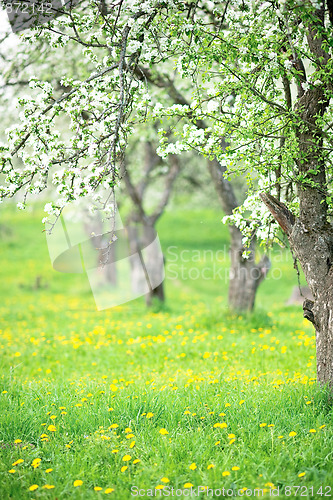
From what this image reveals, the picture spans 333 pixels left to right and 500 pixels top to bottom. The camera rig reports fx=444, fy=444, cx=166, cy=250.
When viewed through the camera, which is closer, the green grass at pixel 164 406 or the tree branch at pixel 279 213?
the green grass at pixel 164 406

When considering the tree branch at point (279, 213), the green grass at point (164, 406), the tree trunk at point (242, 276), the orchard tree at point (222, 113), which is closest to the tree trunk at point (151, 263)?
the green grass at point (164, 406)

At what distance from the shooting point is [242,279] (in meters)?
10.8

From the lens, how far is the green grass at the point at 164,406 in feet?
12.2

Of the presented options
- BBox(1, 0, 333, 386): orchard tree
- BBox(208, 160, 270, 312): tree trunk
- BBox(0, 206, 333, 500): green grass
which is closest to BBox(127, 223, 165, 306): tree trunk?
BBox(0, 206, 333, 500): green grass

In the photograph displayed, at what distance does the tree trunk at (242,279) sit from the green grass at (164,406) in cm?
42

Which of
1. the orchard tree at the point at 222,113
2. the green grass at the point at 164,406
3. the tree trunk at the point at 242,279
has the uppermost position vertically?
the orchard tree at the point at 222,113

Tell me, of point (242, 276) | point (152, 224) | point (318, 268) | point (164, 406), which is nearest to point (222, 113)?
point (318, 268)

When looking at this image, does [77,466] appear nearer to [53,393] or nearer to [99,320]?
[53,393]

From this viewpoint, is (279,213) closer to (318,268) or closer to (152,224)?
(318,268)

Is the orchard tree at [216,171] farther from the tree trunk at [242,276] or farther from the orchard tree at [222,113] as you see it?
the orchard tree at [222,113]

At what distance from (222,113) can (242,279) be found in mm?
6059

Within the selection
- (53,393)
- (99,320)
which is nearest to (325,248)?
(53,393)

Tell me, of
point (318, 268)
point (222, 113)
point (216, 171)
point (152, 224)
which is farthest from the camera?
point (152, 224)

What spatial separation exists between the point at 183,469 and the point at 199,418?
100 centimetres
